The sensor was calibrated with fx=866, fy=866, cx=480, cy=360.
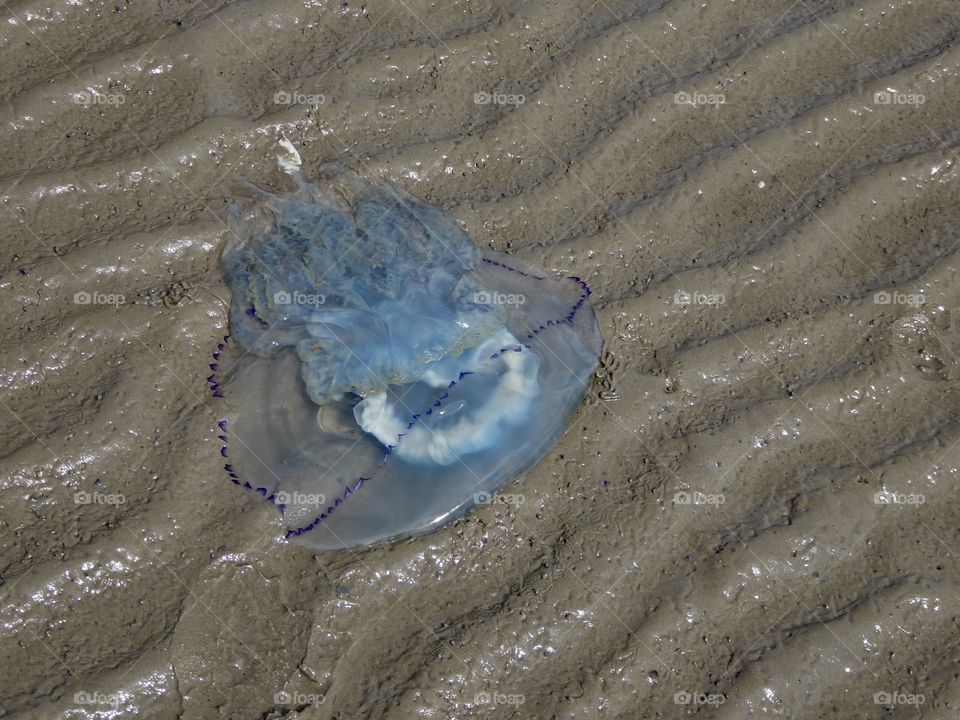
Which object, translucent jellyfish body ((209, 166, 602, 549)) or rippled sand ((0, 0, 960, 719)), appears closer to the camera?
rippled sand ((0, 0, 960, 719))

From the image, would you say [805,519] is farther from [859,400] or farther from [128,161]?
[128,161]

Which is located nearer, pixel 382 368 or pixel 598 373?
pixel 382 368

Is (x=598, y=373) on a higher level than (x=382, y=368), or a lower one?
lower

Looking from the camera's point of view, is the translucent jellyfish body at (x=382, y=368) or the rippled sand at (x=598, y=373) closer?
the rippled sand at (x=598, y=373)

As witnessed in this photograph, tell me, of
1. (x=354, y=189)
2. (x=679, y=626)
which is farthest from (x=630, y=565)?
(x=354, y=189)
